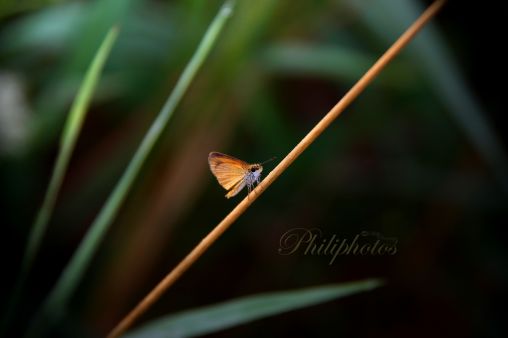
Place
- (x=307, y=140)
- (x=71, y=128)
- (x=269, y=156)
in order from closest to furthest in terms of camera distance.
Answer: (x=307, y=140) < (x=71, y=128) < (x=269, y=156)

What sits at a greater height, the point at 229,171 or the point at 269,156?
the point at 269,156

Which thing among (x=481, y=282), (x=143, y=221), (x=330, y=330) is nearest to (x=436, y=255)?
(x=481, y=282)

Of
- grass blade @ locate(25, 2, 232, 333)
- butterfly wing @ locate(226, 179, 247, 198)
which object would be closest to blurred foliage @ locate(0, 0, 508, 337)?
grass blade @ locate(25, 2, 232, 333)

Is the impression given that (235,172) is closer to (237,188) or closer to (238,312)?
(237,188)

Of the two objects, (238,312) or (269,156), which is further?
(269,156)

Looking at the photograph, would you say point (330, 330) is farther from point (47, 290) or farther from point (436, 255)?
point (47, 290)

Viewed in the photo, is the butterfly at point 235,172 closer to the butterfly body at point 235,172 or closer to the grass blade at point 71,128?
the butterfly body at point 235,172

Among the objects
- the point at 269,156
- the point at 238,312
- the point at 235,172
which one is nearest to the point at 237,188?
the point at 235,172

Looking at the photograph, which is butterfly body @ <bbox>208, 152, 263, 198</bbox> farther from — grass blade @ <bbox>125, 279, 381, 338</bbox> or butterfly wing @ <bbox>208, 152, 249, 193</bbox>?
grass blade @ <bbox>125, 279, 381, 338</bbox>
